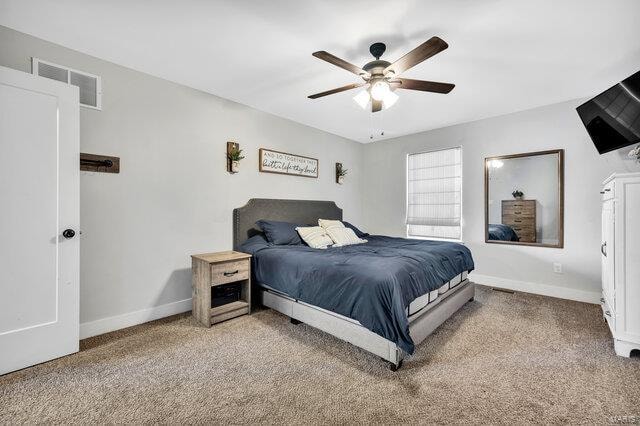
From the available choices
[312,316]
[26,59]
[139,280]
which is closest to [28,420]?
[139,280]

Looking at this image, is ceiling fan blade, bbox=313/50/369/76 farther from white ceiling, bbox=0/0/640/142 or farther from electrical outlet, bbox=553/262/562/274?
electrical outlet, bbox=553/262/562/274

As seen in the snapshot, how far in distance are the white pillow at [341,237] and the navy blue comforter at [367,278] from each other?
17.8 inches

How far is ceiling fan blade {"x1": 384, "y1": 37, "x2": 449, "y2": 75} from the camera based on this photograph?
1733 millimetres

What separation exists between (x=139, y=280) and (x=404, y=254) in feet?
8.83

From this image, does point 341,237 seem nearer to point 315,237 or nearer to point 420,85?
point 315,237

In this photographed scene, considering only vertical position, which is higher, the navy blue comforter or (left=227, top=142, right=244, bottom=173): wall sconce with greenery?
(left=227, top=142, right=244, bottom=173): wall sconce with greenery

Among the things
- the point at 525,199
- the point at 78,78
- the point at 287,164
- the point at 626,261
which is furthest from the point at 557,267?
the point at 78,78

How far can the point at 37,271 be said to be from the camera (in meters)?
2.03

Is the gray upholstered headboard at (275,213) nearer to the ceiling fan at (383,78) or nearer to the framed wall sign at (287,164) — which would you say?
the framed wall sign at (287,164)

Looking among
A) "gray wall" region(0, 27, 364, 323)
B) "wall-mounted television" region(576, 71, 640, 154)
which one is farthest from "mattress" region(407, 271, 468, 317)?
"gray wall" region(0, 27, 364, 323)

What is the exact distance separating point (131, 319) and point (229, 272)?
3.45 ft

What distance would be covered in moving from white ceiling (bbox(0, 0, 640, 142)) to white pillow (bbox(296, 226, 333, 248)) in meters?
1.73

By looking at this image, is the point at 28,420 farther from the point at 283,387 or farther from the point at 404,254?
the point at 404,254

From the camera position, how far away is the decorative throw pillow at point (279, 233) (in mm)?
3414
